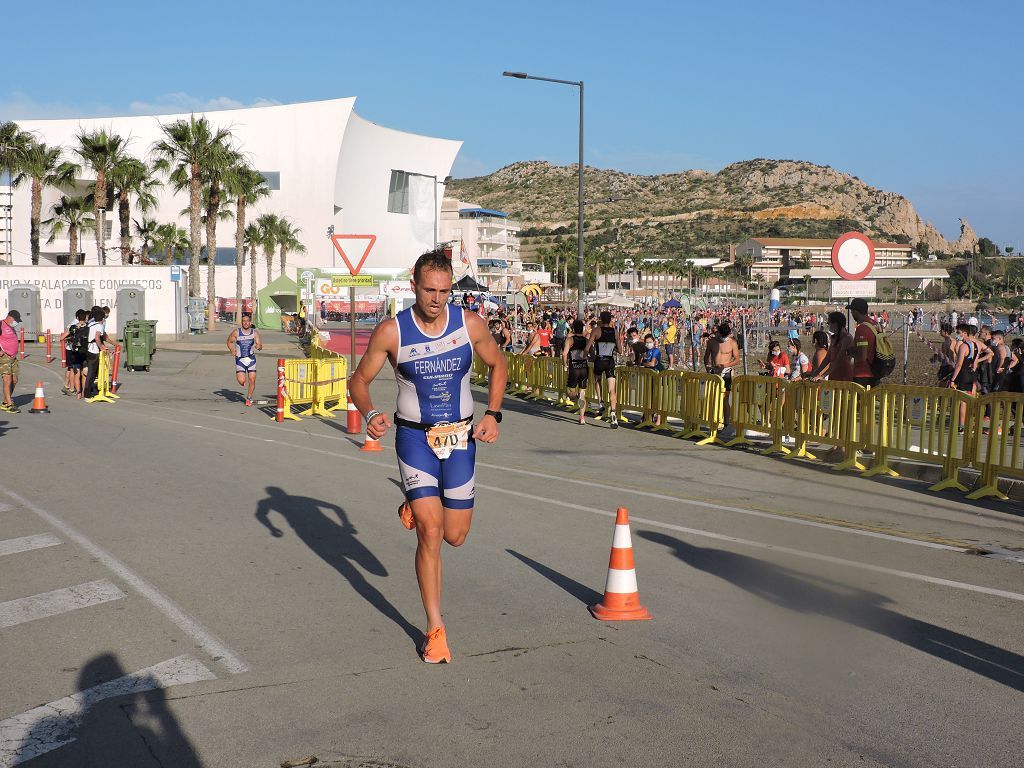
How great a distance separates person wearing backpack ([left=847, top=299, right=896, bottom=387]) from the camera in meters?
12.8

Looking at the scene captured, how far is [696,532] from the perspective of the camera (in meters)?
8.50

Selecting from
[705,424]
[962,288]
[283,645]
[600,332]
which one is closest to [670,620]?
[283,645]

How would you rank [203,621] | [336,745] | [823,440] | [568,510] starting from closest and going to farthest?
[336,745] → [203,621] → [568,510] → [823,440]

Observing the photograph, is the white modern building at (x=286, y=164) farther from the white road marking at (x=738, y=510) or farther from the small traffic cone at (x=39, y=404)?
the white road marking at (x=738, y=510)

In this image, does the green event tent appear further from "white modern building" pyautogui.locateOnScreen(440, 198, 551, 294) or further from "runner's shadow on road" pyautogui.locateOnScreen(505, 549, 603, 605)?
"white modern building" pyautogui.locateOnScreen(440, 198, 551, 294)

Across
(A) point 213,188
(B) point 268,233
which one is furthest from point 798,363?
(B) point 268,233

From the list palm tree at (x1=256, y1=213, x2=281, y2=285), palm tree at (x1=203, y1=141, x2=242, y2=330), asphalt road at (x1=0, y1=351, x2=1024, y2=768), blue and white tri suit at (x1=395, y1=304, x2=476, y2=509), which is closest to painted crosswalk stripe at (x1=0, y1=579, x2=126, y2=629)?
asphalt road at (x1=0, y1=351, x2=1024, y2=768)

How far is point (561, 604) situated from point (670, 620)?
2.21ft

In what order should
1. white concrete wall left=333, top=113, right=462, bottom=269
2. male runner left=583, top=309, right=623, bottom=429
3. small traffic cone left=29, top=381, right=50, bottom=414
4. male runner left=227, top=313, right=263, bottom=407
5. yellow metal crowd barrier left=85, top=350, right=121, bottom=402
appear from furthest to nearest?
white concrete wall left=333, top=113, right=462, bottom=269
yellow metal crowd barrier left=85, top=350, right=121, bottom=402
male runner left=227, top=313, right=263, bottom=407
small traffic cone left=29, top=381, right=50, bottom=414
male runner left=583, top=309, right=623, bottom=429

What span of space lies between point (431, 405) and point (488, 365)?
363 mm

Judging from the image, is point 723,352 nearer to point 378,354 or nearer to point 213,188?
point 378,354

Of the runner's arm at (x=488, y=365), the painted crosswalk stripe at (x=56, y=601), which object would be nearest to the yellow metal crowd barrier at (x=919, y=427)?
the runner's arm at (x=488, y=365)

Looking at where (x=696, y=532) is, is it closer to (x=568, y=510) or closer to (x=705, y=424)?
(x=568, y=510)

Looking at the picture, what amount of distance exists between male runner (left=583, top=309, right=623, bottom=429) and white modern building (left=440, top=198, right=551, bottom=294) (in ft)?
322
